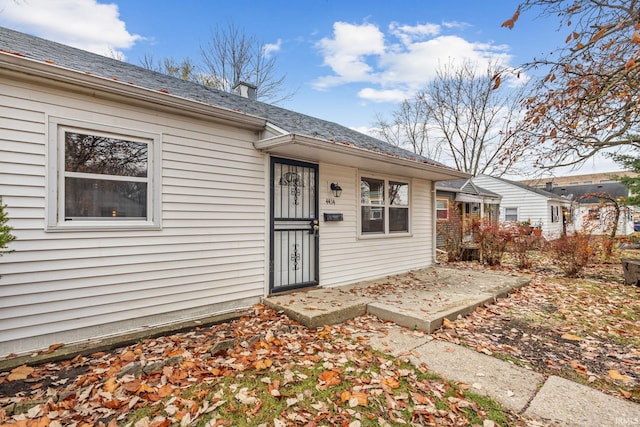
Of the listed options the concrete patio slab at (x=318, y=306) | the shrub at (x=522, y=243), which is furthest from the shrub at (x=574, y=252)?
the concrete patio slab at (x=318, y=306)

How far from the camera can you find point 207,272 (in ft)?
14.3

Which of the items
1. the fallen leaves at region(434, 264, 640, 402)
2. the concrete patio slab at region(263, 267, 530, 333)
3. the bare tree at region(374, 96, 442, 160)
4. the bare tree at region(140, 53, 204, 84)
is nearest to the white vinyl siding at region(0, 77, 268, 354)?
the concrete patio slab at region(263, 267, 530, 333)

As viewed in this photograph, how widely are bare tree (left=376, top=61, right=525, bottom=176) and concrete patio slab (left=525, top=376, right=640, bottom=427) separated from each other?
18160mm

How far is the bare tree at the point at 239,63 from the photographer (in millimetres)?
15992

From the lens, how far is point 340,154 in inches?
202

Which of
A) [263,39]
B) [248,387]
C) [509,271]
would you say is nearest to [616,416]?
[248,387]

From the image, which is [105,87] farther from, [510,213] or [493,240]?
[510,213]

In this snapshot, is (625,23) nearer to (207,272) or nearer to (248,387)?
(248,387)

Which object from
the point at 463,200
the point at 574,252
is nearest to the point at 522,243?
the point at 574,252

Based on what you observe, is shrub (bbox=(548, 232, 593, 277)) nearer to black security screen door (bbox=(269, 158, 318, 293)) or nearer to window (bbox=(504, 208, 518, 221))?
black security screen door (bbox=(269, 158, 318, 293))

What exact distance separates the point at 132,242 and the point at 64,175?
1.02 m

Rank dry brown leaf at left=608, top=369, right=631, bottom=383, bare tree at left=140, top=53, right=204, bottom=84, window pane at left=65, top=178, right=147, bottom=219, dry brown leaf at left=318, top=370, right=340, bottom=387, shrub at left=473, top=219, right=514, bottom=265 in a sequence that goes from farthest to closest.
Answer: bare tree at left=140, top=53, right=204, bottom=84, shrub at left=473, top=219, right=514, bottom=265, window pane at left=65, top=178, right=147, bottom=219, dry brown leaf at left=608, top=369, right=631, bottom=383, dry brown leaf at left=318, top=370, right=340, bottom=387

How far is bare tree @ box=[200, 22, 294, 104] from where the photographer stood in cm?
1599

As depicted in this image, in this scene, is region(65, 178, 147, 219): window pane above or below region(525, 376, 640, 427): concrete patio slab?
above
